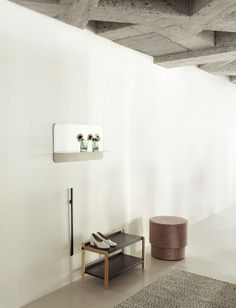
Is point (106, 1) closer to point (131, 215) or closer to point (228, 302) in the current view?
point (131, 215)

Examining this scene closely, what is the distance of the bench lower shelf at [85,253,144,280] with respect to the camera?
343 centimetres

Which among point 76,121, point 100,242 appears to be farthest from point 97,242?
point 76,121

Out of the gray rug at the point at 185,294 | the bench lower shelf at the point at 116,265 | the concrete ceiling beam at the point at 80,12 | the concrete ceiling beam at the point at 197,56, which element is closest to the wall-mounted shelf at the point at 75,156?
the bench lower shelf at the point at 116,265

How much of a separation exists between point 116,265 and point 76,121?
1578 millimetres

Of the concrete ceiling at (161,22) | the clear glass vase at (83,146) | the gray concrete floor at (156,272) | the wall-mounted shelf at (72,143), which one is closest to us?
the concrete ceiling at (161,22)

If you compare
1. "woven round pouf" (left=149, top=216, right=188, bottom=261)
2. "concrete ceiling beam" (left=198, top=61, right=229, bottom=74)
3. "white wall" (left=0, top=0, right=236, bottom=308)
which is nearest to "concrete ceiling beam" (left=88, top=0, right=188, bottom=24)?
"white wall" (left=0, top=0, right=236, bottom=308)

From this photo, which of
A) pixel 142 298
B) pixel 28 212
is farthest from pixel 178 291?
pixel 28 212

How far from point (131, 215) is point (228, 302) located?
163 centimetres

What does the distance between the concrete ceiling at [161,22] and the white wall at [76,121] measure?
0.60 feet

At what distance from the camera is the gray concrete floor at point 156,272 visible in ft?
10.1

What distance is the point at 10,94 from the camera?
2832 mm

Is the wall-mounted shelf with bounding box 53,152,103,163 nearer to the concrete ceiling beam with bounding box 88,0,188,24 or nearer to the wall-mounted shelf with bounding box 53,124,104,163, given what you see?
the wall-mounted shelf with bounding box 53,124,104,163

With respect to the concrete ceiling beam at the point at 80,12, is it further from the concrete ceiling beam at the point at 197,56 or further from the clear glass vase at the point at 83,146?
the concrete ceiling beam at the point at 197,56

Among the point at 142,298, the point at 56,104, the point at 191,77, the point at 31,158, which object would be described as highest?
the point at 191,77
